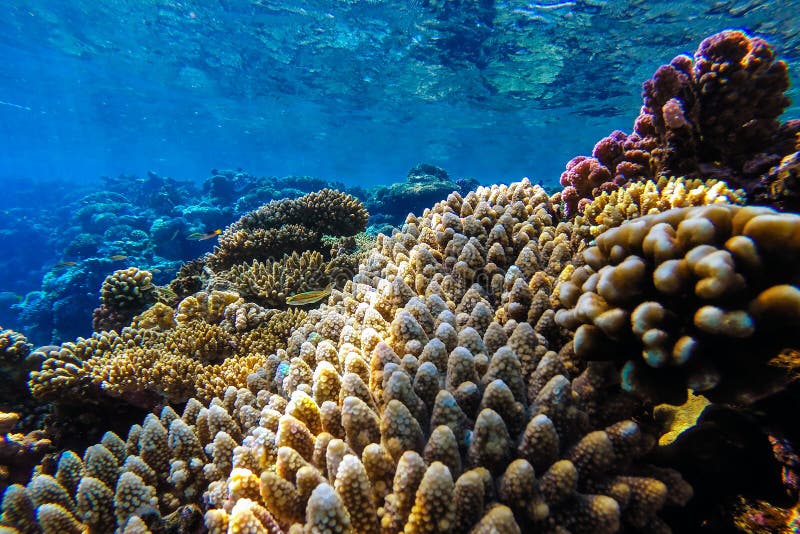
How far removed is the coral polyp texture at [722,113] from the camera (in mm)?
3768

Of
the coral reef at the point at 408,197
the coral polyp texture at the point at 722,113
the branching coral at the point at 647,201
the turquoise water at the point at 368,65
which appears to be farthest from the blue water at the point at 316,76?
the coral polyp texture at the point at 722,113

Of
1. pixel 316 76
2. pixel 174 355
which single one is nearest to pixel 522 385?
pixel 174 355

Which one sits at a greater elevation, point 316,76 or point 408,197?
point 316,76

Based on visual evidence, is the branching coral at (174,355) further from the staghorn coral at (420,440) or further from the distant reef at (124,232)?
the distant reef at (124,232)

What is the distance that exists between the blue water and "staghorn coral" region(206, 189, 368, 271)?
427 inches

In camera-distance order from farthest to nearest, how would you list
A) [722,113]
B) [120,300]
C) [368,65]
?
[368,65]
[120,300]
[722,113]

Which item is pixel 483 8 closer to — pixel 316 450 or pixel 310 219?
pixel 310 219

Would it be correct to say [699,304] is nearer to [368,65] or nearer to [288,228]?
[288,228]

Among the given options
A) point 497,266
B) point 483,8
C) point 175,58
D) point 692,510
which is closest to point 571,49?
point 483,8

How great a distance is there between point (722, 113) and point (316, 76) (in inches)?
1369

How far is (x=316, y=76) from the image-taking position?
32719mm

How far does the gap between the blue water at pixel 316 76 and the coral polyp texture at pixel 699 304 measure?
58.8ft

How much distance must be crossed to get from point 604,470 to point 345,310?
2490 mm

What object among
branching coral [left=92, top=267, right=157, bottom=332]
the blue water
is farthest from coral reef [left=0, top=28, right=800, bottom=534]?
the blue water
